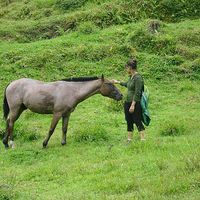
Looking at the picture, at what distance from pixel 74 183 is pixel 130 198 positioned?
67.2 inches

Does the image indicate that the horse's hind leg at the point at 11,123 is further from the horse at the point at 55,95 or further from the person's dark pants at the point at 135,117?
the person's dark pants at the point at 135,117

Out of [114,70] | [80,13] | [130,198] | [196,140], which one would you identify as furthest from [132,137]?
[80,13]

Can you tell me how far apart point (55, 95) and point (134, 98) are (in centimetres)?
212

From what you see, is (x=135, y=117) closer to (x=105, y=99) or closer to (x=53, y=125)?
(x=53, y=125)

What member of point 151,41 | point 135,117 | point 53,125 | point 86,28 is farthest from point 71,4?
point 135,117

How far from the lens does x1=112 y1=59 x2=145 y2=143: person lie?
1153 centimetres

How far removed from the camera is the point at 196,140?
37.0 ft

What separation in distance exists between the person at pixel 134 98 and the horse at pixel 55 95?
3.23ft

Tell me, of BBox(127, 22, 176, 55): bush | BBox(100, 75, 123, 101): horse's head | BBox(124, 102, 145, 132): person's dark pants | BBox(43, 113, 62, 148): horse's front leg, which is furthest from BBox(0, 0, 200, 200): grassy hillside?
BBox(100, 75, 123, 101): horse's head

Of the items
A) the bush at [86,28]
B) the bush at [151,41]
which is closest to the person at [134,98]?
the bush at [151,41]

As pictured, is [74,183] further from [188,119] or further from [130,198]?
[188,119]

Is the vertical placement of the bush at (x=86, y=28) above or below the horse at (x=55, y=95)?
below

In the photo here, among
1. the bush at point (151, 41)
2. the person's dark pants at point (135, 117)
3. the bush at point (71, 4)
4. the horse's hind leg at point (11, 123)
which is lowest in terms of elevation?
the bush at point (71, 4)

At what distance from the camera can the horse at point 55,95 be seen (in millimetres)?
12562
